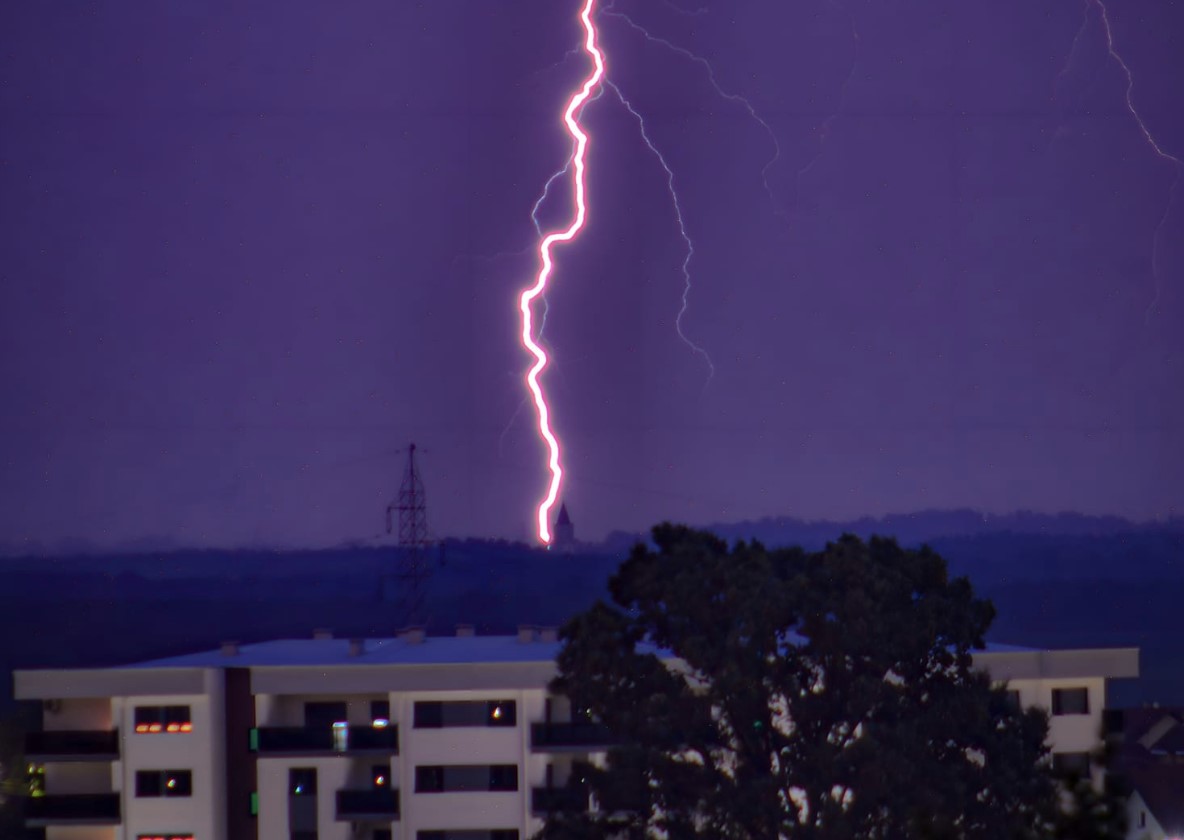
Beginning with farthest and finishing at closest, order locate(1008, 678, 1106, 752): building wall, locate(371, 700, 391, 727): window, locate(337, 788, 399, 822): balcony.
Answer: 1. locate(371, 700, 391, 727): window
2. locate(1008, 678, 1106, 752): building wall
3. locate(337, 788, 399, 822): balcony

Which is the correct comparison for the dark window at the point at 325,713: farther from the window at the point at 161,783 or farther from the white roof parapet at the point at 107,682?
the window at the point at 161,783

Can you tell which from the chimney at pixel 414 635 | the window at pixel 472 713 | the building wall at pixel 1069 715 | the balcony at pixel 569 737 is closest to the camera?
the balcony at pixel 569 737

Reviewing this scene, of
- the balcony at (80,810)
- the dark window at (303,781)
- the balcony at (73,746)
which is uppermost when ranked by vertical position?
the balcony at (73,746)

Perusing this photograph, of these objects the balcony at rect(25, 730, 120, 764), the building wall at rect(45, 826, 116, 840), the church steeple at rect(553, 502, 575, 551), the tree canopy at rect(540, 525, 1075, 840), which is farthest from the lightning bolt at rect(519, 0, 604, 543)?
the tree canopy at rect(540, 525, 1075, 840)

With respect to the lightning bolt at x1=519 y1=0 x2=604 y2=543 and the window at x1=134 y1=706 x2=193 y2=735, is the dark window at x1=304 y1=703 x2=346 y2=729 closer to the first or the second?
the window at x1=134 y1=706 x2=193 y2=735

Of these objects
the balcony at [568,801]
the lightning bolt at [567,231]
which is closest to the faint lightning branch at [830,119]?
the lightning bolt at [567,231]

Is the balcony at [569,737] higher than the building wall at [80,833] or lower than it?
higher

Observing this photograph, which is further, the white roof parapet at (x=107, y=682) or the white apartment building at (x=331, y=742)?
the white roof parapet at (x=107, y=682)

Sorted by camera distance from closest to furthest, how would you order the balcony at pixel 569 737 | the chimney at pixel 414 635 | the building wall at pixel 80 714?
the balcony at pixel 569 737
the building wall at pixel 80 714
the chimney at pixel 414 635

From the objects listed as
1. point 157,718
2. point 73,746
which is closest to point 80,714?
point 73,746
